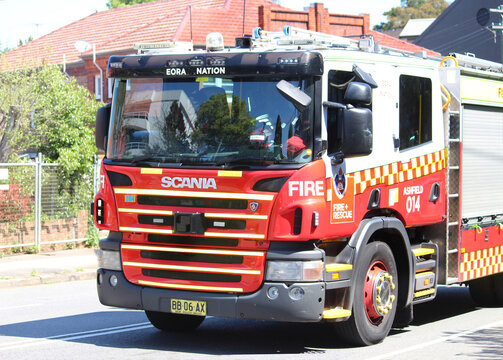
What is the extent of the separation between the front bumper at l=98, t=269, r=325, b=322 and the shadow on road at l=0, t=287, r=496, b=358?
1.85ft

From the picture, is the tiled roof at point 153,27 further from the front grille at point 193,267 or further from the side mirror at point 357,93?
the side mirror at point 357,93

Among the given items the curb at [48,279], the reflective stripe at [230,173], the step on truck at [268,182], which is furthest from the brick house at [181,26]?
the reflective stripe at [230,173]

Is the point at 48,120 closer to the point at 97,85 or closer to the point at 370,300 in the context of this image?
the point at 370,300

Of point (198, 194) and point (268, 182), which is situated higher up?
point (268, 182)

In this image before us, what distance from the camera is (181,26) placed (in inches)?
1609

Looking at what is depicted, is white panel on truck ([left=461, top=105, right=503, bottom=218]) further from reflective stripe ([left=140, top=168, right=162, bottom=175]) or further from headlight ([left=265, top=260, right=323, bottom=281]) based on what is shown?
reflective stripe ([left=140, top=168, right=162, bottom=175])

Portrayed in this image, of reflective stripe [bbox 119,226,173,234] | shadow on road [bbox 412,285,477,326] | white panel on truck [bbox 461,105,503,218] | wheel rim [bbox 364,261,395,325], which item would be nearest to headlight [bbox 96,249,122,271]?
reflective stripe [bbox 119,226,173,234]

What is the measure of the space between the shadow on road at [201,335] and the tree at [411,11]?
285 ft

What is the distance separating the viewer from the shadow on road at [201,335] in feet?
28.7

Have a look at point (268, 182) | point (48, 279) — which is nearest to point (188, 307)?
point (268, 182)

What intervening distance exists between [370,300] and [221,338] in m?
1.75

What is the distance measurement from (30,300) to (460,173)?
6.75m

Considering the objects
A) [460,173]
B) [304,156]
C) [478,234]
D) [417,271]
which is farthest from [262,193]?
[478,234]

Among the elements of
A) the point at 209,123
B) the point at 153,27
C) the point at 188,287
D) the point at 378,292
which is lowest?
the point at 378,292
